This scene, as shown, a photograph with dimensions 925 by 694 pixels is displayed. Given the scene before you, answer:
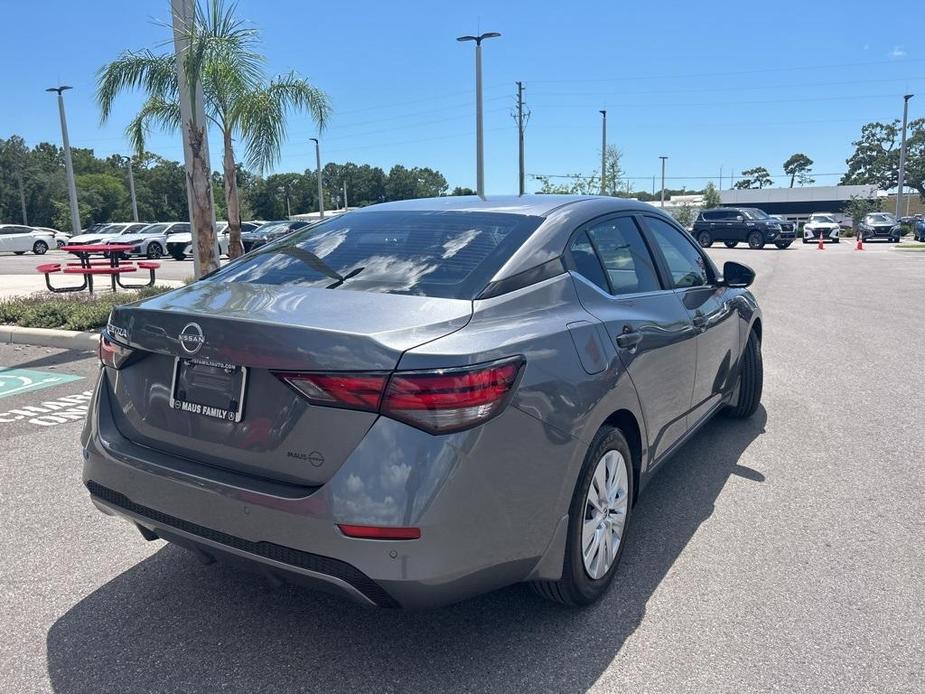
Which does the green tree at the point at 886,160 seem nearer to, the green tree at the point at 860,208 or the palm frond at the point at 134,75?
the green tree at the point at 860,208

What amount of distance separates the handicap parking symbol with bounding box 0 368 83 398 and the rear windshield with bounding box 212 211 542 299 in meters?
4.23

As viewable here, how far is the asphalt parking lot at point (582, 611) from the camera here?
256cm

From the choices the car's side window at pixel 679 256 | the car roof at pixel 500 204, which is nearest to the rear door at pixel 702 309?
the car's side window at pixel 679 256

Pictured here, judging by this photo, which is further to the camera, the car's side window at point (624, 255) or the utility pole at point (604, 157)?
the utility pole at point (604, 157)

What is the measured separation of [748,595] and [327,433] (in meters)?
1.96

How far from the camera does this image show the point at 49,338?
8.64m

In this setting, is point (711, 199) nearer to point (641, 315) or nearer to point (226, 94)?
point (226, 94)

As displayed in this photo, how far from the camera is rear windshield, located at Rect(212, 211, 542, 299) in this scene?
2795mm

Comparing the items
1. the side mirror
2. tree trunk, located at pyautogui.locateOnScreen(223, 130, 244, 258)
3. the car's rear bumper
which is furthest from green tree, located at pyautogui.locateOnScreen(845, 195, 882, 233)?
the car's rear bumper

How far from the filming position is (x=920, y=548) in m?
3.50

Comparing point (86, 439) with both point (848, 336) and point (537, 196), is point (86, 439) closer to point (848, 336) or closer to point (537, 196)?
point (537, 196)

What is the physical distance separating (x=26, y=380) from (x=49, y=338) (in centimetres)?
190

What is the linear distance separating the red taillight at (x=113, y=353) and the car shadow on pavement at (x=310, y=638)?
1.01m

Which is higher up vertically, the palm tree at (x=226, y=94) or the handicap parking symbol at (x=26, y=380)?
the palm tree at (x=226, y=94)
